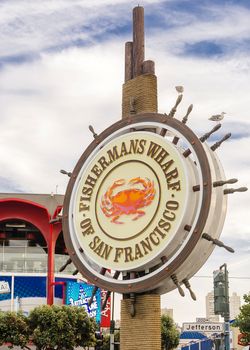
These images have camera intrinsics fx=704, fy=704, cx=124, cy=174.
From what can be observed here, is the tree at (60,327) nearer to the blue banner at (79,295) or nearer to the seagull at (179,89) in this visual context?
the blue banner at (79,295)

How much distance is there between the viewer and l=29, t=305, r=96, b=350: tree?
4750 centimetres

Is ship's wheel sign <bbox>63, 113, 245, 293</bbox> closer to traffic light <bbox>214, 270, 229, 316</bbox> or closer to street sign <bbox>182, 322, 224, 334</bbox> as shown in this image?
traffic light <bbox>214, 270, 229, 316</bbox>

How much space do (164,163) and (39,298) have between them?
1666 inches

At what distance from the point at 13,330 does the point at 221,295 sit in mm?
26127

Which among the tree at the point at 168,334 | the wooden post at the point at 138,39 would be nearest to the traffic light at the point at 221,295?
the wooden post at the point at 138,39

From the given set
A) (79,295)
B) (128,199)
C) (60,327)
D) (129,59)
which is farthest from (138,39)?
(79,295)

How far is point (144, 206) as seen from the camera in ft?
56.1

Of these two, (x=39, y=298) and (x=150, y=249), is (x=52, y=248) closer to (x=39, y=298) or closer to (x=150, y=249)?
(x=39, y=298)

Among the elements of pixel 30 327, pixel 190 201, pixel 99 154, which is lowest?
pixel 30 327

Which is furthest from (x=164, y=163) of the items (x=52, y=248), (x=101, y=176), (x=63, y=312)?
(x=52, y=248)

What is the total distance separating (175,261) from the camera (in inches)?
629

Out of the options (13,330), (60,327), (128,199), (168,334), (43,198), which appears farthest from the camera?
(168,334)

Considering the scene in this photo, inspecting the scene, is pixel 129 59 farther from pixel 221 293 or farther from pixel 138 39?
pixel 221 293

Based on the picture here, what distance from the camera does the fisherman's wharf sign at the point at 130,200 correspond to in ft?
54.2
